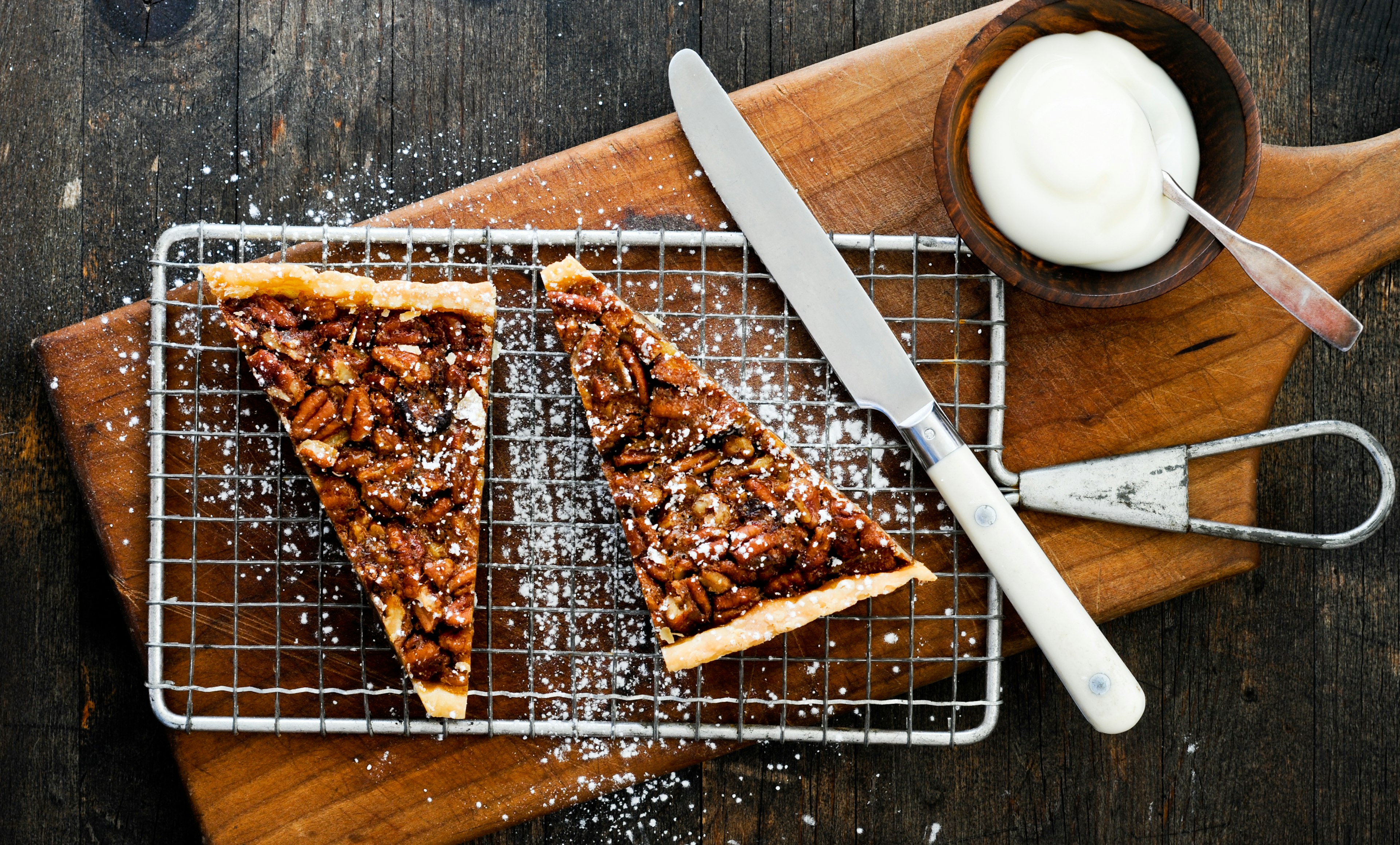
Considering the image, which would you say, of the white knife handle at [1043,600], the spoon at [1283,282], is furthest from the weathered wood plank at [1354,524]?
the white knife handle at [1043,600]

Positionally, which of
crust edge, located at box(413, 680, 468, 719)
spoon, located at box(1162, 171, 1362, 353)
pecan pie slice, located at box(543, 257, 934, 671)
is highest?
spoon, located at box(1162, 171, 1362, 353)

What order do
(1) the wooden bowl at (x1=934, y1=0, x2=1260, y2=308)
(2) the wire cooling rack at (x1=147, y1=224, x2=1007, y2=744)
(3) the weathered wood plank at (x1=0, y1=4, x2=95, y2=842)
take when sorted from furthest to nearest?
(3) the weathered wood plank at (x1=0, y1=4, x2=95, y2=842) < (2) the wire cooling rack at (x1=147, y1=224, x2=1007, y2=744) < (1) the wooden bowl at (x1=934, y1=0, x2=1260, y2=308)

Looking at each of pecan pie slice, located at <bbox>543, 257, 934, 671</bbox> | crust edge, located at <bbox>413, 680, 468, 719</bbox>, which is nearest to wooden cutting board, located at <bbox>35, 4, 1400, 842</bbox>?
crust edge, located at <bbox>413, 680, 468, 719</bbox>

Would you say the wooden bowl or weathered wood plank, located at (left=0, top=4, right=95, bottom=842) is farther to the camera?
weathered wood plank, located at (left=0, top=4, right=95, bottom=842)

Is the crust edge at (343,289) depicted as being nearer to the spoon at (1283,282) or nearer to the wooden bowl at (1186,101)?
the wooden bowl at (1186,101)

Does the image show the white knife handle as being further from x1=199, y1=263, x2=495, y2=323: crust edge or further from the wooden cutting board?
x1=199, y1=263, x2=495, y2=323: crust edge

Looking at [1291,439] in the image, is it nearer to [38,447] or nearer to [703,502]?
[703,502]

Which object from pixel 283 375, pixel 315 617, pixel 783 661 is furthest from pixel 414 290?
pixel 783 661
